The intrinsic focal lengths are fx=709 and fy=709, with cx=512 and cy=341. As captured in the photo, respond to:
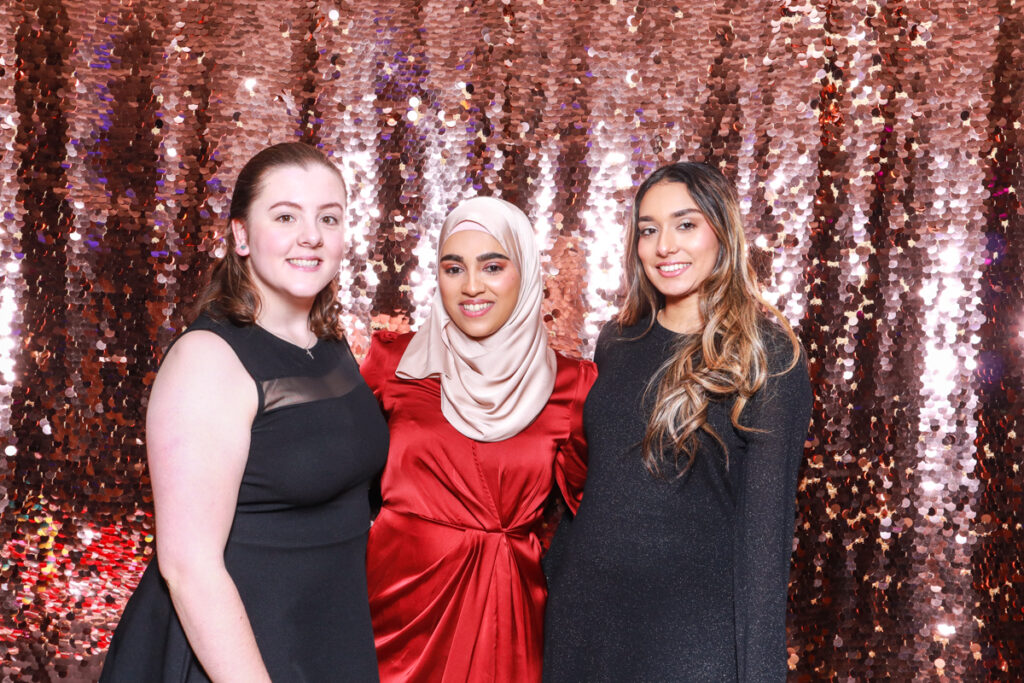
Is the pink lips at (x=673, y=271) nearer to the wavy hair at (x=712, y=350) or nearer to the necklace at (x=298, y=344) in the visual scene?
the wavy hair at (x=712, y=350)

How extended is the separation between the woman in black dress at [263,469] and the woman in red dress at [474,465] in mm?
238

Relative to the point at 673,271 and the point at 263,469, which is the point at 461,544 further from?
the point at 673,271

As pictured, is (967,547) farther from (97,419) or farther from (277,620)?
(97,419)

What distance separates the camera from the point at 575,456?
1697 mm

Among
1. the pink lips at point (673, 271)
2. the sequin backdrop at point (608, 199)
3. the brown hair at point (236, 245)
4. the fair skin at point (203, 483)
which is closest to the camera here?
the fair skin at point (203, 483)

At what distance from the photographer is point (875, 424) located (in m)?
1.91

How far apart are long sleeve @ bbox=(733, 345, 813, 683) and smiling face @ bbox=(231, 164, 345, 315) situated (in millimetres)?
863

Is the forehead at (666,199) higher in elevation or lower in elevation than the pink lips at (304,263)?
higher

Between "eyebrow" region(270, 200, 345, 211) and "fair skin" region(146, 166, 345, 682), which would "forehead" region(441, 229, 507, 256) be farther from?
"fair skin" region(146, 166, 345, 682)

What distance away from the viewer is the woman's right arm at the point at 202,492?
1064mm

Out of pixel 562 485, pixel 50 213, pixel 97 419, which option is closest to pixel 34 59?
pixel 50 213

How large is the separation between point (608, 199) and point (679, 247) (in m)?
0.52

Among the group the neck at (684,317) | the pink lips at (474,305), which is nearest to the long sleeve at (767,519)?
the neck at (684,317)

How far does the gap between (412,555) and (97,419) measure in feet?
3.24
